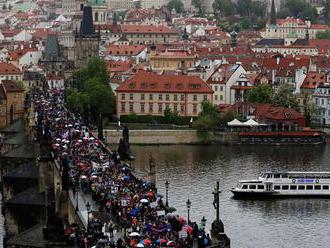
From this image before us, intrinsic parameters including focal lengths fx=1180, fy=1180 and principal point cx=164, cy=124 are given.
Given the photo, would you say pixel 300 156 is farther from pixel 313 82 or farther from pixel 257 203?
pixel 313 82

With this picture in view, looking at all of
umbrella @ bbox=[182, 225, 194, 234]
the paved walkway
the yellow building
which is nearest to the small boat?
the paved walkway

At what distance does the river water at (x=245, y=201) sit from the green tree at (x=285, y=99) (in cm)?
1168

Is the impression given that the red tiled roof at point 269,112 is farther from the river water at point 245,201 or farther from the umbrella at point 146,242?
the umbrella at point 146,242

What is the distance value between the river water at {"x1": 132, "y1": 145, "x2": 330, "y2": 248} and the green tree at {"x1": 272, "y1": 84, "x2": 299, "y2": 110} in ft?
38.3

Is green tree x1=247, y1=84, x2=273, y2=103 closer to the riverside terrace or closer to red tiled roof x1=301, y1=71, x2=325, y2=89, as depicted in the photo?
red tiled roof x1=301, y1=71, x2=325, y2=89

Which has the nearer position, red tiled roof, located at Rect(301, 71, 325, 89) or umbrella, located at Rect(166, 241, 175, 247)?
umbrella, located at Rect(166, 241, 175, 247)

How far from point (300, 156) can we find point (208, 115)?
12509mm

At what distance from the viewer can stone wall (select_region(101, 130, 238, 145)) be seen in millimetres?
77062

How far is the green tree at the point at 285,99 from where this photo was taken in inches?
3413

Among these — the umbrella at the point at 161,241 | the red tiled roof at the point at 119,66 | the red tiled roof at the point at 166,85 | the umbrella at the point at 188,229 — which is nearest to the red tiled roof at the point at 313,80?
the red tiled roof at the point at 166,85

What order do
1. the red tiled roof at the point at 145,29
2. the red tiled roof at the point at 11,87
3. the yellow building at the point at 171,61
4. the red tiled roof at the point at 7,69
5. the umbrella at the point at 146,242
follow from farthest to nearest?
the red tiled roof at the point at 145,29 → the yellow building at the point at 171,61 → the red tiled roof at the point at 7,69 → the red tiled roof at the point at 11,87 → the umbrella at the point at 146,242

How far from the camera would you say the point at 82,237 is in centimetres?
3111

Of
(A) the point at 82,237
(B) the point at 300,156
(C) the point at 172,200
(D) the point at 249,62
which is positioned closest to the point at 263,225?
(C) the point at 172,200

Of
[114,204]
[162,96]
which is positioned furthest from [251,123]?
[114,204]
